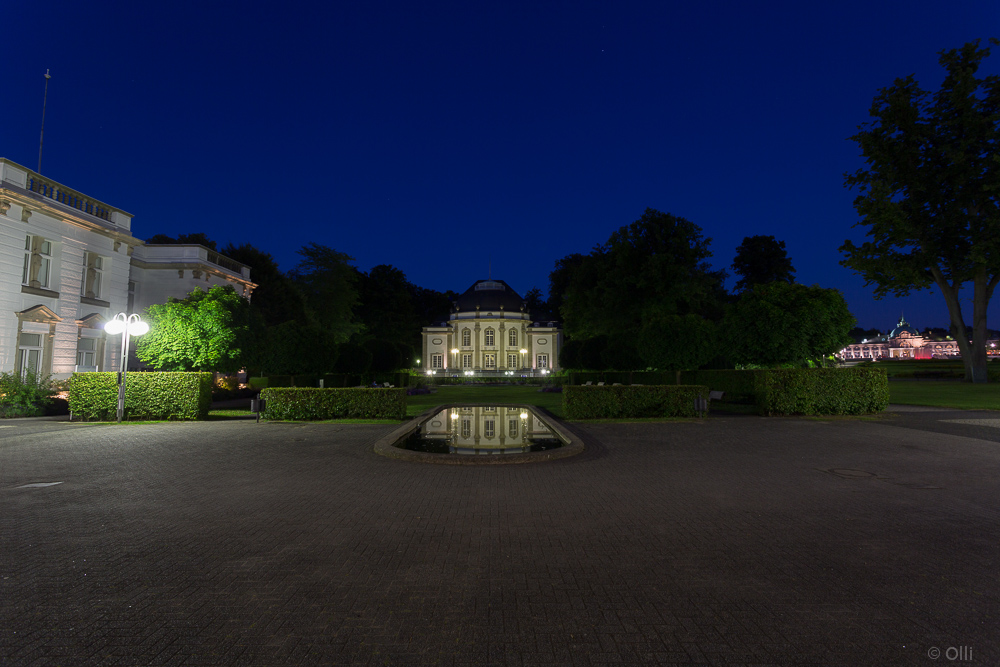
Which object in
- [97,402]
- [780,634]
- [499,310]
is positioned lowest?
[780,634]

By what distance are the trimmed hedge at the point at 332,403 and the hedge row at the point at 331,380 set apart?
7.66 m

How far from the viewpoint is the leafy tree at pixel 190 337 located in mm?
21344

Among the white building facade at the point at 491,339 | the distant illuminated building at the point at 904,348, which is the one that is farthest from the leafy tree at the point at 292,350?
the distant illuminated building at the point at 904,348

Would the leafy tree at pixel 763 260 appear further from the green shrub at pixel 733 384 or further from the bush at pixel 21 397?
the bush at pixel 21 397

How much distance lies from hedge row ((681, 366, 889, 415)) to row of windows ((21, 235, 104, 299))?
1114 inches

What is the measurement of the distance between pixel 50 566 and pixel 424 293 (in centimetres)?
9689

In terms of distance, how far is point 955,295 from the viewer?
133ft

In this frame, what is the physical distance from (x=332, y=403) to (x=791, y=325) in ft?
60.4

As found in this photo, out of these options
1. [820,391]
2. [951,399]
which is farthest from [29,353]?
[951,399]

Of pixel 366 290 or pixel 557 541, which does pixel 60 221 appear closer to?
pixel 557 541

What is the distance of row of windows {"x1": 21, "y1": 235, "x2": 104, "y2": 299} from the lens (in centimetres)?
2081

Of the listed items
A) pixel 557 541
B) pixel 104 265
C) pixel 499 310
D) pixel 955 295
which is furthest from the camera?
pixel 499 310

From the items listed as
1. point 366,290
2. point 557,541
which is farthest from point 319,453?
point 366,290

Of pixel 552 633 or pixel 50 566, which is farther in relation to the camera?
pixel 50 566
